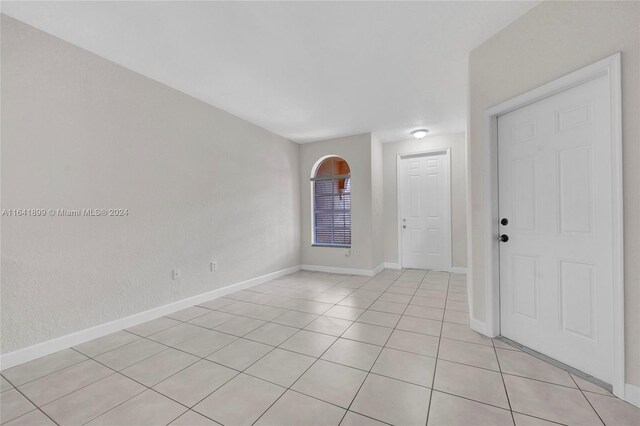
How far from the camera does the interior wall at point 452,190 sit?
5.17 metres

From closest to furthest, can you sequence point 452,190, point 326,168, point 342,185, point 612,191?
point 612,191 < point 452,190 < point 342,185 < point 326,168

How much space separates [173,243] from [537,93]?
4000mm

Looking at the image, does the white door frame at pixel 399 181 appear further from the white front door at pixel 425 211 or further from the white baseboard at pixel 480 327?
the white baseboard at pixel 480 327

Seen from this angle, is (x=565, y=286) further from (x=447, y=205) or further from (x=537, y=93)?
(x=447, y=205)

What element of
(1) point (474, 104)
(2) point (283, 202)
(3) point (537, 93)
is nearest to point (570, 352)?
(3) point (537, 93)

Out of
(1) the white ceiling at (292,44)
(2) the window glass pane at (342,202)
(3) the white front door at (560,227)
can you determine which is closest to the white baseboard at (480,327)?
(3) the white front door at (560,227)

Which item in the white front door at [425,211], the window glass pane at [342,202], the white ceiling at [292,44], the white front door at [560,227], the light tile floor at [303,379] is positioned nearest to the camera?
the light tile floor at [303,379]

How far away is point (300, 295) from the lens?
389 centimetres

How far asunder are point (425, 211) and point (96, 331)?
548 centimetres

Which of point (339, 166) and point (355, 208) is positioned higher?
point (339, 166)

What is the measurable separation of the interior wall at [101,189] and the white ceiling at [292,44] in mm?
292

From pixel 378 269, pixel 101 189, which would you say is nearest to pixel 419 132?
pixel 378 269

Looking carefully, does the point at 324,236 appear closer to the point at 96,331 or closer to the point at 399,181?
the point at 399,181

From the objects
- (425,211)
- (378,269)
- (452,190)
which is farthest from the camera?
(425,211)
